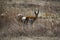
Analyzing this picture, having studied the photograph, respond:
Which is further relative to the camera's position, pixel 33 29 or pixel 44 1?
pixel 44 1

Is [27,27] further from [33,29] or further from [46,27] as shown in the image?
[46,27]

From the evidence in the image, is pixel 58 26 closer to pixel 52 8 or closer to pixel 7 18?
pixel 52 8

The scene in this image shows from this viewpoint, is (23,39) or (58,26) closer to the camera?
(23,39)

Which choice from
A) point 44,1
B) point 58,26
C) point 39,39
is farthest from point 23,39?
point 44,1

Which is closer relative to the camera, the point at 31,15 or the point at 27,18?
the point at 27,18

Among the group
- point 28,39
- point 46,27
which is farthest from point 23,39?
point 46,27

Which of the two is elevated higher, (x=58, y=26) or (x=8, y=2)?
(x=8, y=2)

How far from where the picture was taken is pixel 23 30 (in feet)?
15.6

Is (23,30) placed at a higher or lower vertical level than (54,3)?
lower

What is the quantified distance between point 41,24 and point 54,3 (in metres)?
0.83

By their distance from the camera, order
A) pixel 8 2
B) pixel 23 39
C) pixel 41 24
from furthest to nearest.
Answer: pixel 8 2 < pixel 41 24 < pixel 23 39

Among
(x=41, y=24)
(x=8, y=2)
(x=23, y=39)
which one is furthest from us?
(x=8, y=2)

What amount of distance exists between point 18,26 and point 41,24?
65cm

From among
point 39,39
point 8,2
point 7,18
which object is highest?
point 8,2
